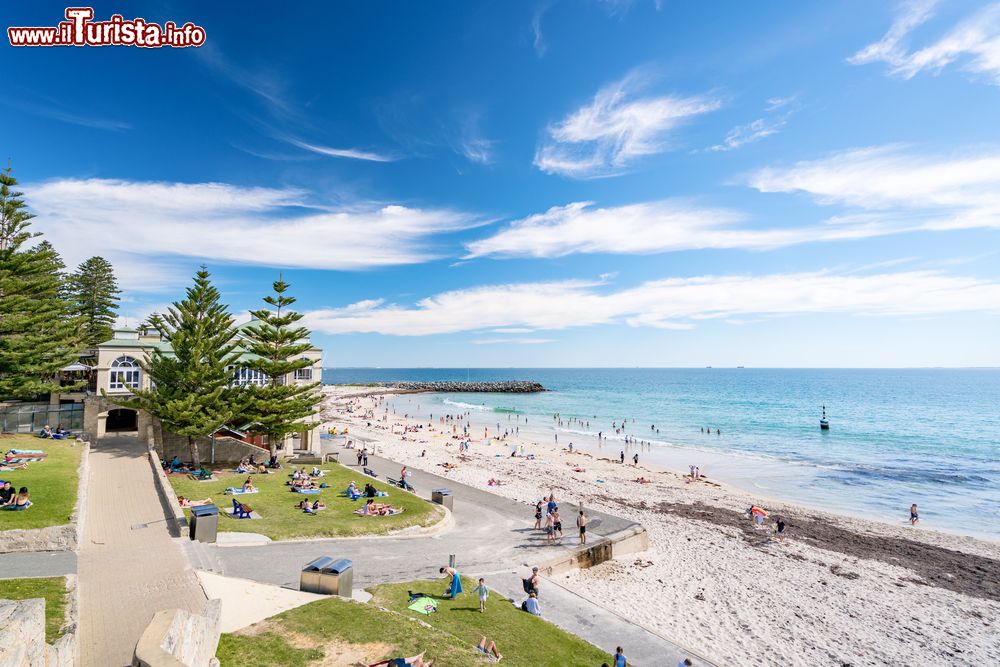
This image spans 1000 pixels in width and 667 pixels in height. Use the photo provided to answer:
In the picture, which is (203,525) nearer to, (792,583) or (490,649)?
(490,649)

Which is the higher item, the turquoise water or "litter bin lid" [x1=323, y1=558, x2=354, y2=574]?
"litter bin lid" [x1=323, y1=558, x2=354, y2=574]

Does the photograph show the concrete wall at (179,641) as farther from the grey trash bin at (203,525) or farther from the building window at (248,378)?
the building window at (248,378)

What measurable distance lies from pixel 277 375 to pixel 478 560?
51.1ft

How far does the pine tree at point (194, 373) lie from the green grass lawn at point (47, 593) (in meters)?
12.7

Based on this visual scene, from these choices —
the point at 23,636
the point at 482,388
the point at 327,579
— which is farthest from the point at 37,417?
the point at 482,388

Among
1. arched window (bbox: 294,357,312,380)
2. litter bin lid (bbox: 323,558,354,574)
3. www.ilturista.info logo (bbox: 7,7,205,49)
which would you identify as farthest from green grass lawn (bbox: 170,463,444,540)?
www.ilturista.info logo (bbox: 7,7,205,49)

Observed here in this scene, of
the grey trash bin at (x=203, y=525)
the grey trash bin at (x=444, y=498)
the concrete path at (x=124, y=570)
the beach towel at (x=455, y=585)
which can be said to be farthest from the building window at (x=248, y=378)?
the beach towel at (x=455, y=585)

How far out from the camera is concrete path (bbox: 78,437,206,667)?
28.8 ft

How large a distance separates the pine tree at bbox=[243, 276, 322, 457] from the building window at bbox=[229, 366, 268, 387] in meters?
1.75

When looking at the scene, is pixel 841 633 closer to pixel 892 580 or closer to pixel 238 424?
pixel 892 580

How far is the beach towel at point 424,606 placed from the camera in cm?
1138

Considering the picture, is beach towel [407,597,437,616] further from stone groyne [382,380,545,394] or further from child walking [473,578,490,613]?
stone groyne [382,380,545,394]

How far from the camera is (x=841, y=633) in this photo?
46.4 feet

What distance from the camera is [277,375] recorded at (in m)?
25.8
